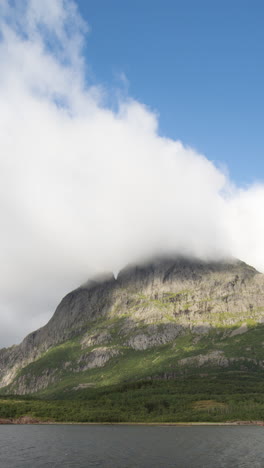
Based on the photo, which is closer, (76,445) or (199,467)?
(199,467)

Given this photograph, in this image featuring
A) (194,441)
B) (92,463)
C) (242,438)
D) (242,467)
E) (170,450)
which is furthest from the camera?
(242,438)

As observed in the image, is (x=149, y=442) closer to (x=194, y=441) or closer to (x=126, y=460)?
(x=194, y=441)

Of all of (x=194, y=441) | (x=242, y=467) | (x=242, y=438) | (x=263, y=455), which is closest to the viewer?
(x=242, y=467)

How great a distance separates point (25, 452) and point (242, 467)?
7084 cm

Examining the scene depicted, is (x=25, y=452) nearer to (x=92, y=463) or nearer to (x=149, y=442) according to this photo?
(x=92, y=463)

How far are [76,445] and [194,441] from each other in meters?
47.8

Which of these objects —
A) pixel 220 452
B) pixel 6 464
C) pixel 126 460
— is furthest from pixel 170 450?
pixel 6 464

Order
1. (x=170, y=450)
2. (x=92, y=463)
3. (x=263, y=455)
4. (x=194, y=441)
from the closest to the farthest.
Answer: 1. (x=92, y=463)
2. (x=263, y=455)
3. (x=170, y=450)
4. (x=194, y=441)

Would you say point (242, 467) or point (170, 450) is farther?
point (170, 450)

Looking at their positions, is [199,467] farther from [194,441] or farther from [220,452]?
[194,441]

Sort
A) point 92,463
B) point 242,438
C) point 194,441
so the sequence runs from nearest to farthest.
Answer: point 92,463, point 194,441, point 242,438

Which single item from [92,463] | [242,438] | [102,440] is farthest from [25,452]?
[242,438]

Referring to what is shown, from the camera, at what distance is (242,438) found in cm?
17238

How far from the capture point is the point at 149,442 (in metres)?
160
